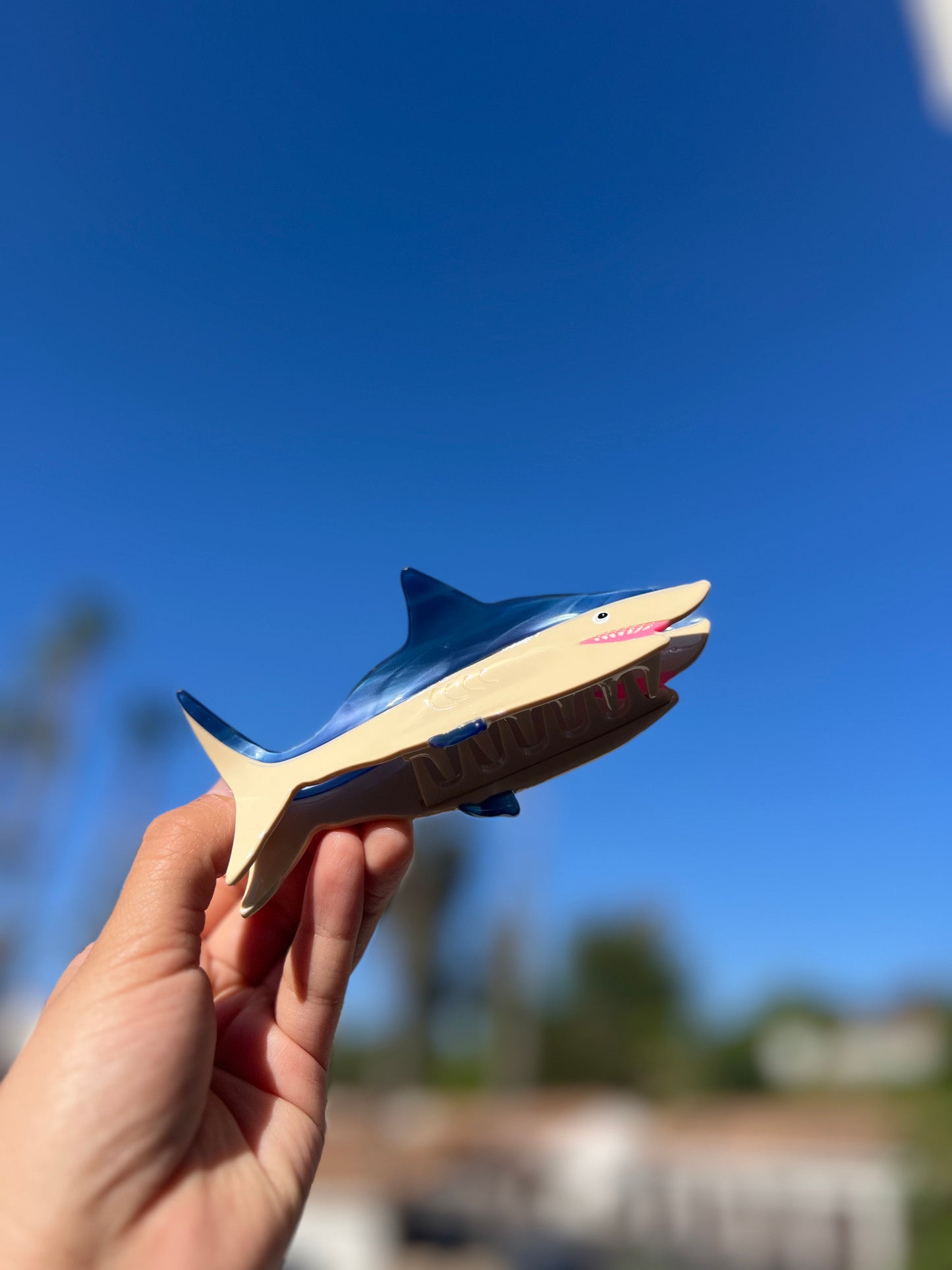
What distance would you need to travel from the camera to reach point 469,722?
202 centimetres

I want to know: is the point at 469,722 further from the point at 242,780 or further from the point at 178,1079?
A: the point at 178,1079

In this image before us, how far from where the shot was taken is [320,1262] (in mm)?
16703

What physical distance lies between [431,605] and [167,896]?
3.02 feet

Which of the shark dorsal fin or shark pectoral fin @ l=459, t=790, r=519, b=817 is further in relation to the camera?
the shark dorsal fin

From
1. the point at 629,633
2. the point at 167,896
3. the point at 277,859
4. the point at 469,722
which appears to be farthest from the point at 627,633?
the point at 167,896

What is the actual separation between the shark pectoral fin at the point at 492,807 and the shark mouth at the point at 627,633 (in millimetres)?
414

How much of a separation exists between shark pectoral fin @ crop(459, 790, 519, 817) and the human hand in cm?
16

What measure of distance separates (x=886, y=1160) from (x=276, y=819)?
65.6 feet

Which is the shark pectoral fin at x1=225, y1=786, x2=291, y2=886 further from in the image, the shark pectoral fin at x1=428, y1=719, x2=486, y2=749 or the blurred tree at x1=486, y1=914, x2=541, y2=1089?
the blurred tree at x1=486, y1=914, x2=541, y2=1089

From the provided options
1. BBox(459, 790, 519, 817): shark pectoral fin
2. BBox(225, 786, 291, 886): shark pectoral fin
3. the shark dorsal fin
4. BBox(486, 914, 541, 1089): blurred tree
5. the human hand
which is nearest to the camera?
the human hand

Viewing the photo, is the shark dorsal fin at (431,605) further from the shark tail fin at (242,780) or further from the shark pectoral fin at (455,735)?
the shark tail fin at (242,780)

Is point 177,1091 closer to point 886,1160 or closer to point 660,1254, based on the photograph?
point 886,1160

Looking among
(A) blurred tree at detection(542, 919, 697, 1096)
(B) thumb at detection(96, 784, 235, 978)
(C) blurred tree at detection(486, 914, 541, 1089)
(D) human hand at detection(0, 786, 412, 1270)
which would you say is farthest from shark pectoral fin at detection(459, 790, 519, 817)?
(A) blurred tree at detection(542, 919, 697, 1096)

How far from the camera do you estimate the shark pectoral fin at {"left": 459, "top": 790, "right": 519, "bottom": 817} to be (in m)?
2.13
